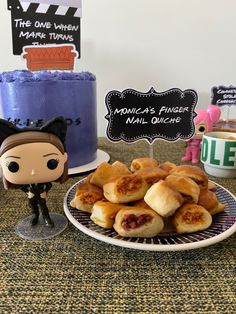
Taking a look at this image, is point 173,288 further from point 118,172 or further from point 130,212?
point 118,172

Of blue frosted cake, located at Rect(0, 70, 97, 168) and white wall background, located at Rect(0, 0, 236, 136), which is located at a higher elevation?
white wall background, located at Rect(0, 0, 236, 136)

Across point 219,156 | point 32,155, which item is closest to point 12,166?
point 32,155

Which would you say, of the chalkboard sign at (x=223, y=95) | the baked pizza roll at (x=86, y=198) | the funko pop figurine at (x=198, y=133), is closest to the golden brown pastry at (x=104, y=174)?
Result: the baked pizza roll at (x=86, y=198)

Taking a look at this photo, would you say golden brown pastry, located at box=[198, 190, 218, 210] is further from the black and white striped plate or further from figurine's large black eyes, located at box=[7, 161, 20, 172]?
figurine's large black eyes, located at box=[7, 161, 20, 172]

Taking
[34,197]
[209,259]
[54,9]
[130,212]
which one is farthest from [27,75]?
[209,259]

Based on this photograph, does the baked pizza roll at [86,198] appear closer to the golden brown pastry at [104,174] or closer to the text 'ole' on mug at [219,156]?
the golden brown pastry at [104,174]

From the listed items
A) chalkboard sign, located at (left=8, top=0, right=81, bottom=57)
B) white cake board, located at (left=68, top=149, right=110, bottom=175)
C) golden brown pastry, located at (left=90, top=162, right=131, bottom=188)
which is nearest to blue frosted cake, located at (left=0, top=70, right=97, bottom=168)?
white cake board, located at (left=68, top=149, right=110, bottom=175)
